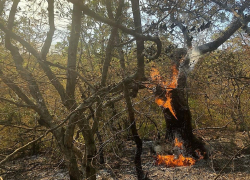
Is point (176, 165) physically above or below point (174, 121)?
below

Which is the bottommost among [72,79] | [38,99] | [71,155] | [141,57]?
[71,155]

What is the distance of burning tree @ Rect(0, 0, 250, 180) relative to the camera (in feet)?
14.5

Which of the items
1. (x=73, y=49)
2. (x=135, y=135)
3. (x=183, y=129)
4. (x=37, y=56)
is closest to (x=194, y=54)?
(x=183, y=129)

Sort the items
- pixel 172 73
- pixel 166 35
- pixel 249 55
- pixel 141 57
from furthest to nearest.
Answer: pixel 249 55, pixel 172 73, pixel 166 35, pixel 141 57

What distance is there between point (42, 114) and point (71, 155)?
1.16 meters

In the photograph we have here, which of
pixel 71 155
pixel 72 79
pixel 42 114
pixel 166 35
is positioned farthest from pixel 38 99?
pixel 166 35

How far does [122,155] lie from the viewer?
33.8 feet

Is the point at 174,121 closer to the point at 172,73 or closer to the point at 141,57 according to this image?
the point at 172,73

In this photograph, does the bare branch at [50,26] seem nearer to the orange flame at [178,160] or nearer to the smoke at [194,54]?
the smoke at [194,54]

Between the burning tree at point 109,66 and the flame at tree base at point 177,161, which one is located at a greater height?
the burning tree at point 109,66

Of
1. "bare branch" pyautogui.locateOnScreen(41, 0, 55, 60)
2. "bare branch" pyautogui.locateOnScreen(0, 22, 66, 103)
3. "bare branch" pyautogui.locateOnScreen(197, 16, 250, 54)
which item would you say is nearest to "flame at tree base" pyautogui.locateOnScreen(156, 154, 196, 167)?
"bare branch" pyautogui.locateOnScreen(197, 16, 250, 54)

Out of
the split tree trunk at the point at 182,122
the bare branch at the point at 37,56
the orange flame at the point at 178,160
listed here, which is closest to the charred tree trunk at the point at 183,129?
the split tree trunk at the point at 182,122

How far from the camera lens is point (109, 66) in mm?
5754

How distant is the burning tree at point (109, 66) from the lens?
441 centimetres
